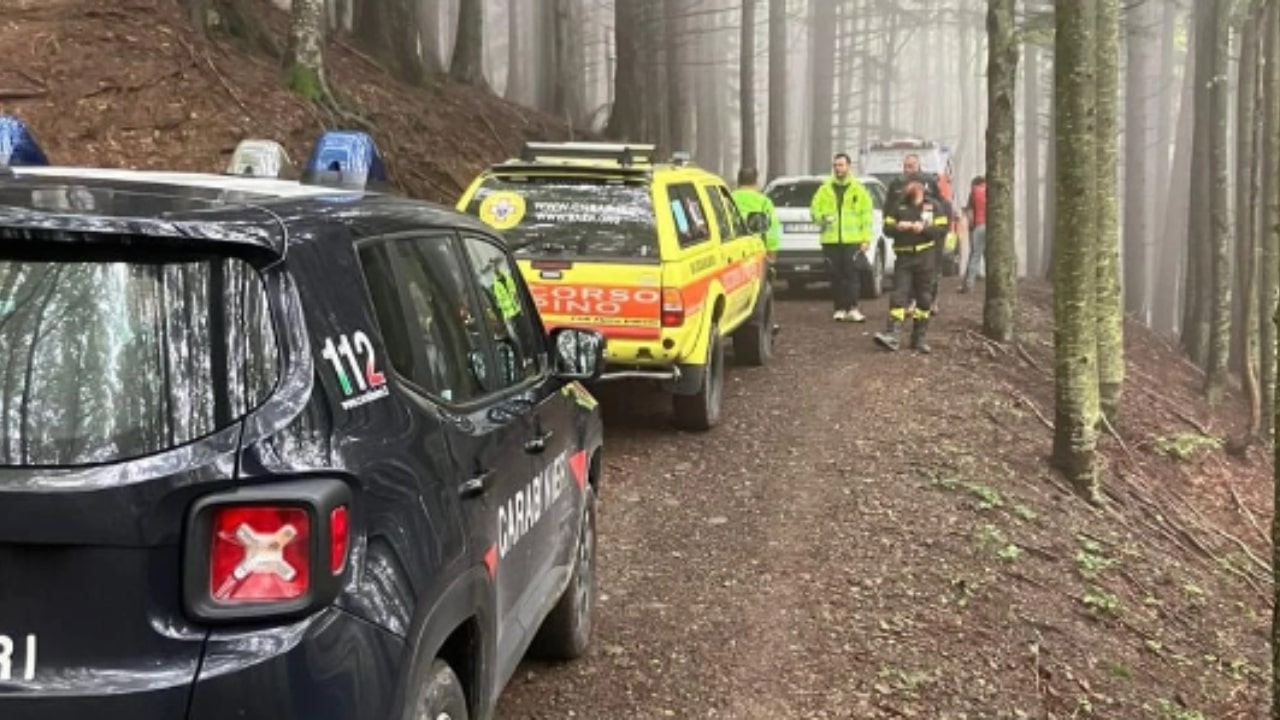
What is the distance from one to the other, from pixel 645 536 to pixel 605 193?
8.93ft

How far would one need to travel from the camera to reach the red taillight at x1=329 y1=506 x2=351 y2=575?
2410 millimetres

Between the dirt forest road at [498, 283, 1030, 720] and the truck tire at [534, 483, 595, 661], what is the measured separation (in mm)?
104

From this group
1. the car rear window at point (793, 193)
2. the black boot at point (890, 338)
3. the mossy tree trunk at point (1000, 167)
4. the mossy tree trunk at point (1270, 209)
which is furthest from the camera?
the car rear window at point (793, 193)

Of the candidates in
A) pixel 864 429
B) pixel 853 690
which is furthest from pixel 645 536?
pixel 864 429

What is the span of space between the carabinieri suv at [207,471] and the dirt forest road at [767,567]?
2.49m

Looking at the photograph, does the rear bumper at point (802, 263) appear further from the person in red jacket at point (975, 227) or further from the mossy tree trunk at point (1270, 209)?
the mossy tree trunk at point (1270, 209)

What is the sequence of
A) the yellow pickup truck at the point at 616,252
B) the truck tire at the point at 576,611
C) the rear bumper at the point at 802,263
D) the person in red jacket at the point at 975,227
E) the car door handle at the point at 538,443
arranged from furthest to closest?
the person in red jacket at the point at 975,227, the rear bumper at the point at 802,263, the yellow pickup truck at the point at 616,252, the truck tire at the point at 576,611, the car door handle at the point at 538,443

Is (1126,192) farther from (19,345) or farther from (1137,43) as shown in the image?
(19,345)

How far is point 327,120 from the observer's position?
13977 mm

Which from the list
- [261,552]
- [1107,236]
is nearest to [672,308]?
[1107,236]

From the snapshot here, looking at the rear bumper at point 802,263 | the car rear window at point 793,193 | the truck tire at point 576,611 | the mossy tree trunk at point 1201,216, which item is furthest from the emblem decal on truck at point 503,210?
the mossy tree trunk at point 1201,216

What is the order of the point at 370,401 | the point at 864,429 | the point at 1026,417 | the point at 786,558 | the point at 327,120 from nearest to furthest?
1. the point at 370,401
2. the point at 786,558
3. the point at 864,429
4. the point at 1026,417
5. the point at 327,120

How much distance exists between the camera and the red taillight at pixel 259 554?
2.31 metres

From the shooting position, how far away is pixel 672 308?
A: 337 inches
